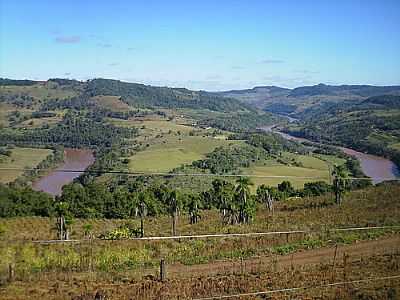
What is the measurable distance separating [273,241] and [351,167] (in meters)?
49.4

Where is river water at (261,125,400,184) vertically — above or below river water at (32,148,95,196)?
above

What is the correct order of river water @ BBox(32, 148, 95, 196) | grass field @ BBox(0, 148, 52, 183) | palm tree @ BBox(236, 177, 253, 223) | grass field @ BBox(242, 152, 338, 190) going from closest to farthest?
palm tree @ BBox(236, 177, 253, 223), river water @ BBox(32, 148, 95, 196), grass field @ BBox(0, 148, 52, 183), grass field @ BBox(242, 152, 338, 190)

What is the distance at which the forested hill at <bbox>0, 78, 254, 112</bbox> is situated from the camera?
131050 millimetres

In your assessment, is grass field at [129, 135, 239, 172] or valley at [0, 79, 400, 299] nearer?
valley at [0, 79, 400, 299]

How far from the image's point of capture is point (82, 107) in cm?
12244

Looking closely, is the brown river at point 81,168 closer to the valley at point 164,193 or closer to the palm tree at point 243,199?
the valley at point 164,193

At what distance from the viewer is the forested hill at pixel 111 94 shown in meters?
131

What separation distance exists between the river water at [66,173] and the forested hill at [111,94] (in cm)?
4640

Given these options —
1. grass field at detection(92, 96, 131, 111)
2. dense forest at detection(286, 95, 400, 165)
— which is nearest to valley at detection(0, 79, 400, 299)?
grass field at detection(92, 96, 131, 111)

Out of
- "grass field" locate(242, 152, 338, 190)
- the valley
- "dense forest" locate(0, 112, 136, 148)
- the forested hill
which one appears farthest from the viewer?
the forested hill

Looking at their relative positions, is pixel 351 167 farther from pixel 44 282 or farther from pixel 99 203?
pixel 44 282

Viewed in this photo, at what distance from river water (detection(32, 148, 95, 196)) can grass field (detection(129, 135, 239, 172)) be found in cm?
727

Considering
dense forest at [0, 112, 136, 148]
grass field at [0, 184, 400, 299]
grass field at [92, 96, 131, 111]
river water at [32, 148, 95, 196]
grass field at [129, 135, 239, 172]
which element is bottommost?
river water at [32, 148, 95, 196]

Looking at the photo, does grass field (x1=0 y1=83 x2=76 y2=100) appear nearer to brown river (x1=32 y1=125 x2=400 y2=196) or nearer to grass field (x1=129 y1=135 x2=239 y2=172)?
brown river (x1=32 y1=125 x2=400 y2=196)
